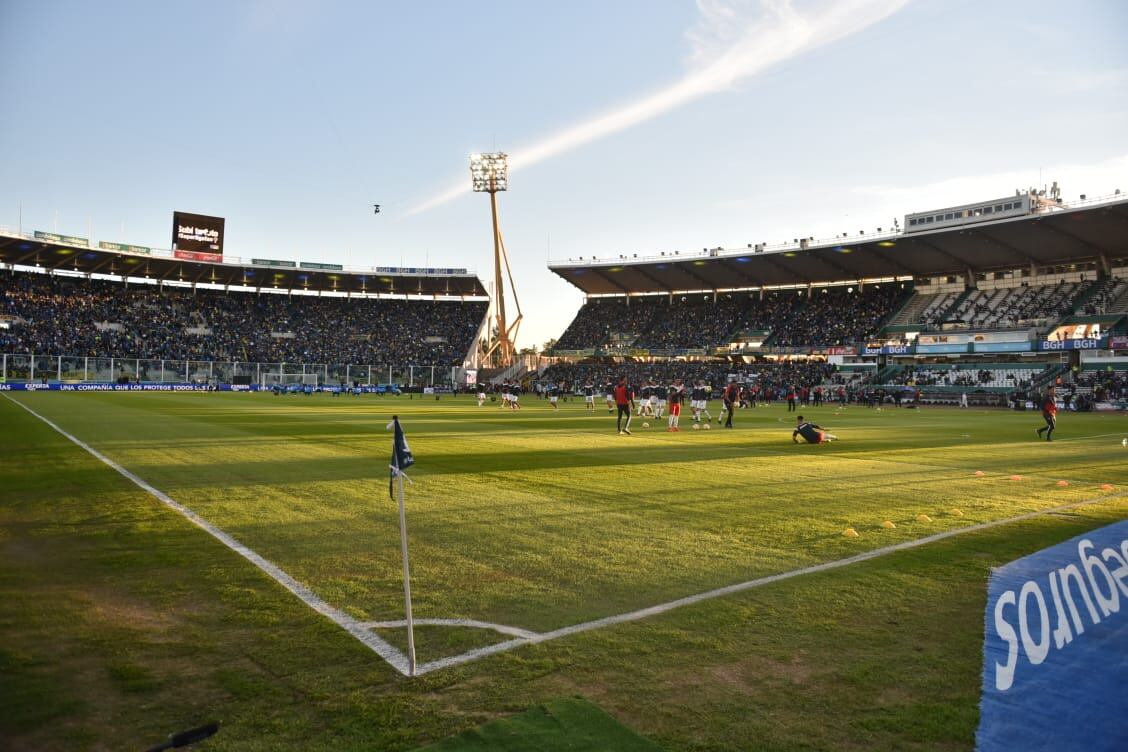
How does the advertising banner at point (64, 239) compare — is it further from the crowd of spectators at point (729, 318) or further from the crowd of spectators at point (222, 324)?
the crowd of spectators at point (729, 318)

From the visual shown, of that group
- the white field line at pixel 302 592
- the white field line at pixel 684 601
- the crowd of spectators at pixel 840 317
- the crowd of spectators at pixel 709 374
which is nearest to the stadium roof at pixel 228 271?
the crowd of spectators at pixel 709 374

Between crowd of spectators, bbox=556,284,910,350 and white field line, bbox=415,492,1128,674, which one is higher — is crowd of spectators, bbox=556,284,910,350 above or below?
above

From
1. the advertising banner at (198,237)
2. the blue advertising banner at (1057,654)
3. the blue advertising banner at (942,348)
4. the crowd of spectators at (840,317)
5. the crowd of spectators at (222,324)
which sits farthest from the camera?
A: the advertising banner at (198,237)

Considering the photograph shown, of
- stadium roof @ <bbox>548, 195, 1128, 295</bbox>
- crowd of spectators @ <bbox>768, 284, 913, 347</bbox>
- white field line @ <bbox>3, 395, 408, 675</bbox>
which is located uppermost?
stadium roof @ <bbox>548, 195, 1128, 295</bbox>

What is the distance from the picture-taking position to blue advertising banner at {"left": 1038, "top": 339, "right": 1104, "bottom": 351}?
53.3m

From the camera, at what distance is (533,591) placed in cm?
636

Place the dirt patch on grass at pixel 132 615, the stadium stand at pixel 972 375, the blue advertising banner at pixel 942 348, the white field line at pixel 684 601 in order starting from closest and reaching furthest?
the white field line at pixel 684 601, the dirt patch on grass at pixel 132 615, the stadium stand at pixel 972 375, the blue advertising banner at pixel 942 348

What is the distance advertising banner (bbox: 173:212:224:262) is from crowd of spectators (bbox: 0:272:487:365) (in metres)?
6.74

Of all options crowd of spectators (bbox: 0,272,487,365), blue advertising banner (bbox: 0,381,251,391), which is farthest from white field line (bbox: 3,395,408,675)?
crowd of spectators (bbox: 0,272,487,365)

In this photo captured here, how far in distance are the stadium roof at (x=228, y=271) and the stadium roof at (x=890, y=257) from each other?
674 inches

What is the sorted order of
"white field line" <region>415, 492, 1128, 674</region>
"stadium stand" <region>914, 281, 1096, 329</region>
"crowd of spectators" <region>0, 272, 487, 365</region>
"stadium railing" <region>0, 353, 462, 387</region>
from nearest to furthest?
1. "white field line" <region>415, 492, 1128, 674</region>
2. "stadium stand" <region>914, 281, 1096, 329</region>
3. "stadium railing" <region>0, 353, 462, 387</region>
4. "crowd of spectators" <region>0, 272, 487, 365</region>

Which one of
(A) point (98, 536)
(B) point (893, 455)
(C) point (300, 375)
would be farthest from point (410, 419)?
(C) point (300, 375)

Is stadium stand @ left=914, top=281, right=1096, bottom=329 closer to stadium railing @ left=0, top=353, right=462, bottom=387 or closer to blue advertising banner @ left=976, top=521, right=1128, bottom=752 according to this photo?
stadium railing @ left=0, top=353, right=462, bottom=387

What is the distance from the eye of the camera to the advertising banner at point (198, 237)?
254ft
